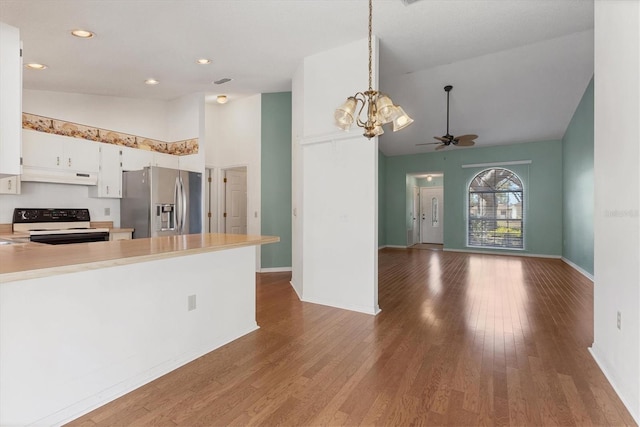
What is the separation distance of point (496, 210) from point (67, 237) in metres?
9.17

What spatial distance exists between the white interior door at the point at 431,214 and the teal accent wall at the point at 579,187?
3902 millimetres

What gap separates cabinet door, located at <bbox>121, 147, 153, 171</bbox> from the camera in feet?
16.0

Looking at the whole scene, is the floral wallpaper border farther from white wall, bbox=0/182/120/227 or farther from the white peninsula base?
the white peninsula base

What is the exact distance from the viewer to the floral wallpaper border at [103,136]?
4.33m

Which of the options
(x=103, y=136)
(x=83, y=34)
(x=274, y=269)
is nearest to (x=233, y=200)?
(x=274, y=269)

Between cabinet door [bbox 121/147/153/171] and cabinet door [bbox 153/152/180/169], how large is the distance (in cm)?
9

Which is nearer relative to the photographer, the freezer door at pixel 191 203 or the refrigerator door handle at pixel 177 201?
the refrigerator door handle at pixel 177 201

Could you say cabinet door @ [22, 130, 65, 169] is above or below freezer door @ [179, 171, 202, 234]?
above

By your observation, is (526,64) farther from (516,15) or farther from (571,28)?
(516,15)

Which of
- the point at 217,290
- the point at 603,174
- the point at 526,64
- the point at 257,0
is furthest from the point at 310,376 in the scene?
the point at 526,64

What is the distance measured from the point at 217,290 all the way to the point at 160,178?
8.82 feet

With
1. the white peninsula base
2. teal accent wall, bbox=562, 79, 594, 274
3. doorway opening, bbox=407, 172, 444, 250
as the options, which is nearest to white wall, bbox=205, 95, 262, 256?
the white peninsula base

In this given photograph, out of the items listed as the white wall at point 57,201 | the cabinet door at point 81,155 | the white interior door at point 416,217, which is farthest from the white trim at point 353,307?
the white interior door at point 416,217

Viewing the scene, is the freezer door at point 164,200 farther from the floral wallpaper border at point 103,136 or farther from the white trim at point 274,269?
the white trim at point 274,269
